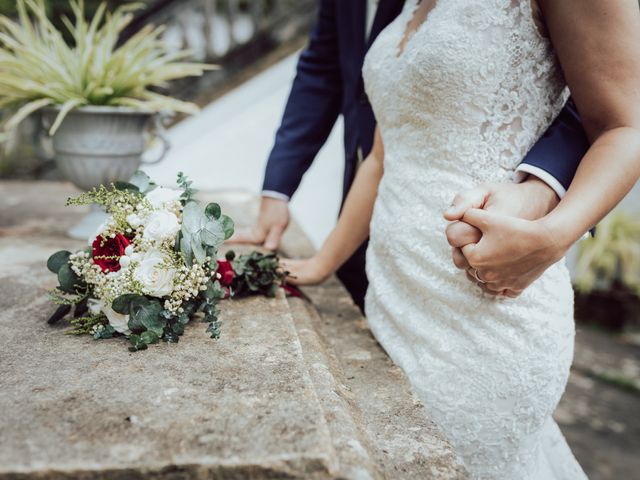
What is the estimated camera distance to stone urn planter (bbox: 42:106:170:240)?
1.86 m

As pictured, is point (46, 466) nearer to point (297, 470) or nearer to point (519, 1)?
point (297, 470)

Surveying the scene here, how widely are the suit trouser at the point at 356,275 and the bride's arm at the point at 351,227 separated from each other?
0.83 feet

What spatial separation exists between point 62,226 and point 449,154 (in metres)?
1.69

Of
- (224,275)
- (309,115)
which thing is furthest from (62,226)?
(224,275)

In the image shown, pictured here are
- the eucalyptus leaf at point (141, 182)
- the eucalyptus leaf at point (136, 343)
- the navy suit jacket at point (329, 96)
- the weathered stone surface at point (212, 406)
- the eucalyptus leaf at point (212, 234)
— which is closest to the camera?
the weathered stone surface at point (212, 406)

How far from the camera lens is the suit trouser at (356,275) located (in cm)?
186

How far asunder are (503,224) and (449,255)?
0.92 feet

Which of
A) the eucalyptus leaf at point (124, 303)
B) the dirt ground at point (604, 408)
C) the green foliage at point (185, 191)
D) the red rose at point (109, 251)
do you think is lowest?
the dirt ground at point (604, 408)

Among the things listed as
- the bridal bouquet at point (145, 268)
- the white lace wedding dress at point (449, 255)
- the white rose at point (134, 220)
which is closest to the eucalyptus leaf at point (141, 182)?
the bridal bouquet at point (145, 268)

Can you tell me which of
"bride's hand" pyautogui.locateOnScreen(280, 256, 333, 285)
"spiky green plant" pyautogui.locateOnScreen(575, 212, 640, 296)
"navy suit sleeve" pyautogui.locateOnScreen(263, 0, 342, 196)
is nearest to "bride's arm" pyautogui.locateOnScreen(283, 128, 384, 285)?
"bride's hand" pyautogui.locateOnScreen(280, 256, 333, 285)

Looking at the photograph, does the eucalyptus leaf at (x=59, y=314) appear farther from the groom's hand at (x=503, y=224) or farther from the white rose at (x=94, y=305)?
the groom's hand at (x=503, y=224)

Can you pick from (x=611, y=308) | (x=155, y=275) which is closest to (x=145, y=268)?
(x=155, y=275)

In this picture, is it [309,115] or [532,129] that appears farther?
[309,115]

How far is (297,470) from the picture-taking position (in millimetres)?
708
